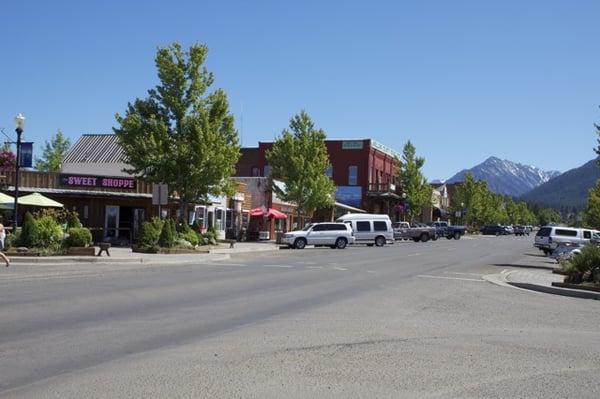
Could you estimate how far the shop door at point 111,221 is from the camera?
3800 centimetres

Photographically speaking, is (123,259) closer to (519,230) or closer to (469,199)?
(469,199)

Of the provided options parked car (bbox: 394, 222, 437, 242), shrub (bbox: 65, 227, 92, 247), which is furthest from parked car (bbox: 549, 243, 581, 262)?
parked car (bbox: 394, 222, 437, 242)

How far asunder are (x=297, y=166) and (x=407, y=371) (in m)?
42.1

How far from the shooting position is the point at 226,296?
14719mm

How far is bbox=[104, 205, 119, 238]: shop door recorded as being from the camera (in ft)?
125

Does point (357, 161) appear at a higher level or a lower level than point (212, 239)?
higher

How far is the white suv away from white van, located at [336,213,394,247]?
429cm

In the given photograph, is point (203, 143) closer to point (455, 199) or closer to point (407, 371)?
point (407, 371)

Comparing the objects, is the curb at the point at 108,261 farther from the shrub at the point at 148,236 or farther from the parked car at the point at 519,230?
the parked car at the point at 519,230

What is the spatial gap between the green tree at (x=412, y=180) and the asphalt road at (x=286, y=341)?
60.8 meters

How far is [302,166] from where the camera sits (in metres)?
49.6

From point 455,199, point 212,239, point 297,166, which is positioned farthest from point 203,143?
point 455,199

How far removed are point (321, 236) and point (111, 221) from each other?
42.2 ft

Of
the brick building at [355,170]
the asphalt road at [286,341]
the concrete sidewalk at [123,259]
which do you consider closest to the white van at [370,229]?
the concrete sidewalk at [123,259]
